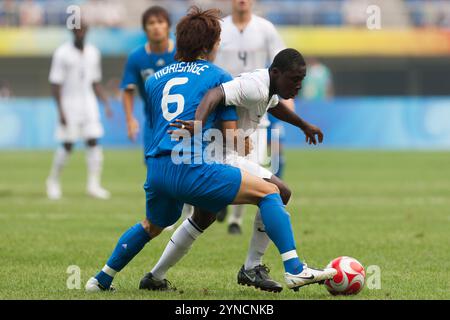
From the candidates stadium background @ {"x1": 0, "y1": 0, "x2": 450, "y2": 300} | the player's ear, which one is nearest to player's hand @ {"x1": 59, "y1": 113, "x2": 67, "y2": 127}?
stadium background @ {"x1": 0, "y1": 0, "x2": 450, "y2": 300}

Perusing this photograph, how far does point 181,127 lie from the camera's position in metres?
6.48

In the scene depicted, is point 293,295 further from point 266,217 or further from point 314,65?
point 314,65

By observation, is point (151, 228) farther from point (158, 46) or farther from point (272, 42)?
point (272, 42)

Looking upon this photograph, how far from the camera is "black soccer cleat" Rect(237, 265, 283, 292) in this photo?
6992 mm

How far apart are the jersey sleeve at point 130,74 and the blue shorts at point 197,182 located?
15.0ft

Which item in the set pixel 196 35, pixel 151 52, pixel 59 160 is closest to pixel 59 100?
pixel 59 160

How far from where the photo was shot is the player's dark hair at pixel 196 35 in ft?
22.2

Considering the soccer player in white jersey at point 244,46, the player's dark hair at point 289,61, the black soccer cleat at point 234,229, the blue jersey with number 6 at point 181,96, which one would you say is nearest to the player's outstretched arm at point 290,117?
the player's dark hair at point 289,61

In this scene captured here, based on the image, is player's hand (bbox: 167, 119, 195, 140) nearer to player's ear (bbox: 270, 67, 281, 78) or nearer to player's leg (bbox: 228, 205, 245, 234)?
player's ear (bbox: 270, 67, 281, 78)

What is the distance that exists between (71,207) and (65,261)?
17.0ft

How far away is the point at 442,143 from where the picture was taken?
29484mm

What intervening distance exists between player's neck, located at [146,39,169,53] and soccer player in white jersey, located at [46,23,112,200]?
4.77 metres

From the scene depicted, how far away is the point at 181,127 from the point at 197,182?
0.37 m
